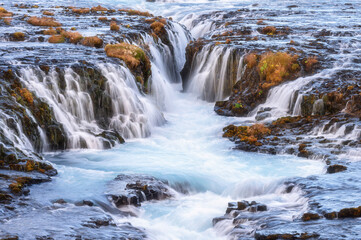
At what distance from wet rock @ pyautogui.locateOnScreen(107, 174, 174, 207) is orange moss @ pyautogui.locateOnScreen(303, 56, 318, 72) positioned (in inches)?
496

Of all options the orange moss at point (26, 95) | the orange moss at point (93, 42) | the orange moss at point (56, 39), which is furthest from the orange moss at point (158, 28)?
the orange moss at point (26, 95)

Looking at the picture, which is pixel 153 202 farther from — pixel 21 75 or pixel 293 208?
pixel 21 75

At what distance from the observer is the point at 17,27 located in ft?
102

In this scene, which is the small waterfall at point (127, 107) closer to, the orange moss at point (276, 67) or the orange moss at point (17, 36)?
the orange moss at point (276, 67)

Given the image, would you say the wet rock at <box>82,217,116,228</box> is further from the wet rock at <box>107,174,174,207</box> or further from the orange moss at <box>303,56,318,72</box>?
the orange moss at <box>303,56,318,72</box>

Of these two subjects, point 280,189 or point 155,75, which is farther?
point 155,75

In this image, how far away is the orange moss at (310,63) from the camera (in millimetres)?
24206

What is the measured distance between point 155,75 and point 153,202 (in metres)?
14.6

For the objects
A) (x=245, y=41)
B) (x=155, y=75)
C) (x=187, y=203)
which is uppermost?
(x=245, y=41)

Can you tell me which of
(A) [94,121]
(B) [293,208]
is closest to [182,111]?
(A) [94,121]

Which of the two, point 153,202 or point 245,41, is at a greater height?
→ point 245,41

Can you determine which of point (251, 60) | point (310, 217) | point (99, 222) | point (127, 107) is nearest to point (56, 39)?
point (127, 107)

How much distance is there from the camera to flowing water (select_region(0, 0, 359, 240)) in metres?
12.4

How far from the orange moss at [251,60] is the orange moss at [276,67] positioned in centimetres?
40
